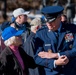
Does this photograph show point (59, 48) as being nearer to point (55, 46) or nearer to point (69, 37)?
point (55, 46)

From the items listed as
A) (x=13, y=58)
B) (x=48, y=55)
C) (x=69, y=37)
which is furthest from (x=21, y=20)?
(x=48, y=55)

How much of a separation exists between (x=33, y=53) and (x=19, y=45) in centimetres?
33

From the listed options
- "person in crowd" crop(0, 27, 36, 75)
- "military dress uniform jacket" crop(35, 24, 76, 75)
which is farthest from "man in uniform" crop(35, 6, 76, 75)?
"person in crowd" crop(0, 27, 36, 75)

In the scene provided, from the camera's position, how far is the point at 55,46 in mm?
5375

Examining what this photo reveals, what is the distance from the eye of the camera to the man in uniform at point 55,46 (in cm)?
528

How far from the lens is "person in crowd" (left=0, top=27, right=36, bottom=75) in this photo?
5.46 metres

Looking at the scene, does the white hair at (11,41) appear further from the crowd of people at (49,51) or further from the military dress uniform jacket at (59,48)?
the military dress uniform jacket at (59,48)

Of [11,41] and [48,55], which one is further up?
[11,41]

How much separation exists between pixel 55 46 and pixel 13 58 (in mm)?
577

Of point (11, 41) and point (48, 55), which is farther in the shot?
point (11, 41)

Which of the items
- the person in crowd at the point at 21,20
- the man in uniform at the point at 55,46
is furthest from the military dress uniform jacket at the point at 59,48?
the person in crowd at the point at 21,20

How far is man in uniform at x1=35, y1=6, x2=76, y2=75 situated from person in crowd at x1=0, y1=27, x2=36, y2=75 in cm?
28

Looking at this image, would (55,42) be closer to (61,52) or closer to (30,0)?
(61,52)

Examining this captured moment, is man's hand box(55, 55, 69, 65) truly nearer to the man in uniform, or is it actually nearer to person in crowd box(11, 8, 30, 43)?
the man in uniform
